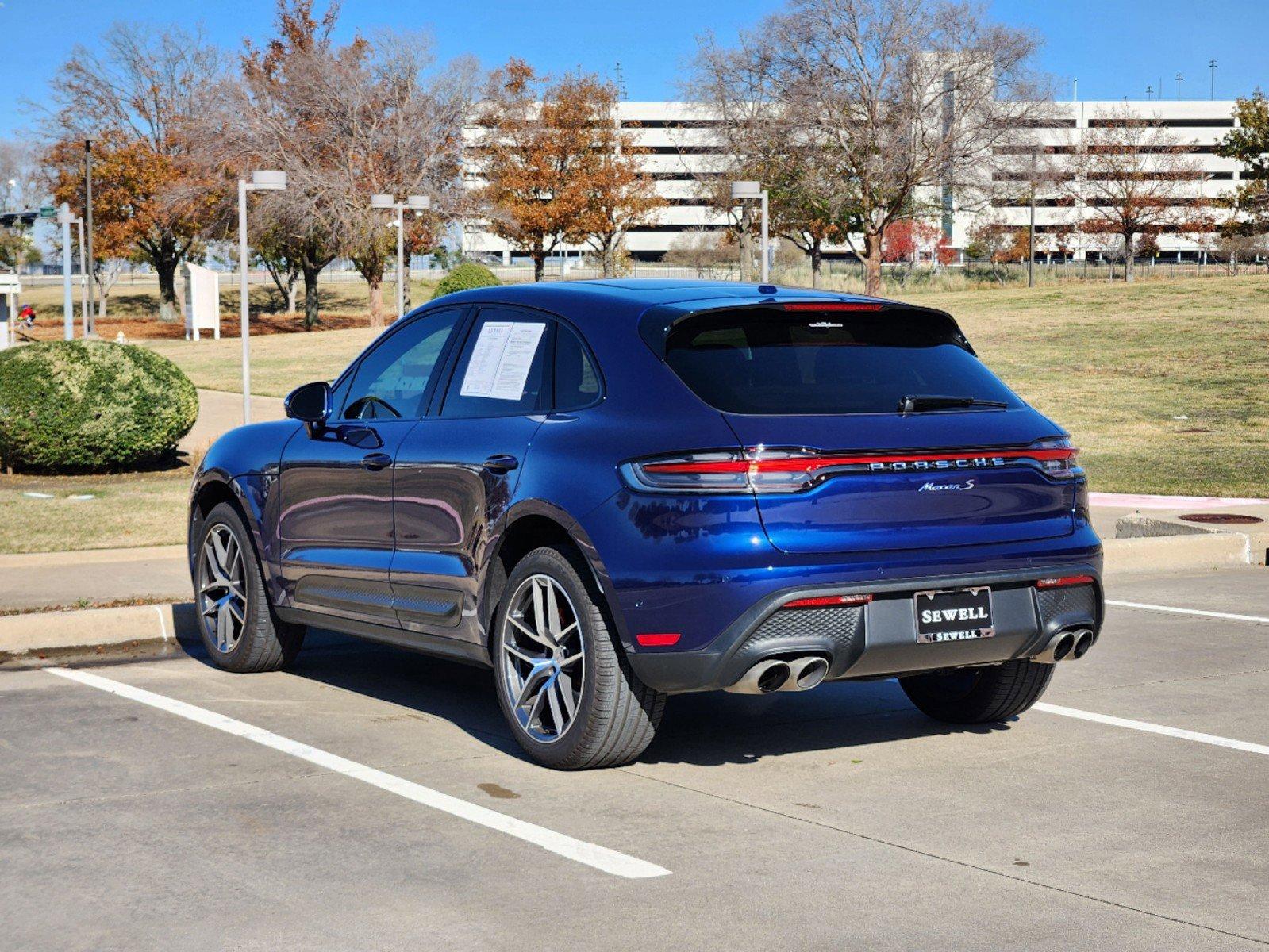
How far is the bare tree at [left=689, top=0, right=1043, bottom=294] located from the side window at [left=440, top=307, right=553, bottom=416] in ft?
154

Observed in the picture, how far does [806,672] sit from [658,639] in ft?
1.70

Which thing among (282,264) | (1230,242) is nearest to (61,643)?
(282,264)

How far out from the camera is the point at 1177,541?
11930 millimetres

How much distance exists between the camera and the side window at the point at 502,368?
637 centimetres

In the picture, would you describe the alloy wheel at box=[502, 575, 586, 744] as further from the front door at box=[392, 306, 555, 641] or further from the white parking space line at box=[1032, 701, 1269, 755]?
the white parking space line at box=[1032, 701, 1269, 755]

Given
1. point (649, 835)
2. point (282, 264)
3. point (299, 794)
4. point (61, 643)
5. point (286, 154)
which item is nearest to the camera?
point (649, 835)

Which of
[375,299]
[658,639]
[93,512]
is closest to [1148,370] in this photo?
[93,512]

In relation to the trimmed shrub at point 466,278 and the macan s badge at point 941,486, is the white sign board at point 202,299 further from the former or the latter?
the macan s badge at point 941,486

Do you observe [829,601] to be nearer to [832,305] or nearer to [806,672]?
[806,672]

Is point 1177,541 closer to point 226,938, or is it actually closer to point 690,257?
point 226,938

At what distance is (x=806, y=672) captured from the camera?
5559 millimetres

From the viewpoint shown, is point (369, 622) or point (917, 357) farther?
point (369, 622)

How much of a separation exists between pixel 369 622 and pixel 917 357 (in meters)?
2.65

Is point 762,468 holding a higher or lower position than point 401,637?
higher
